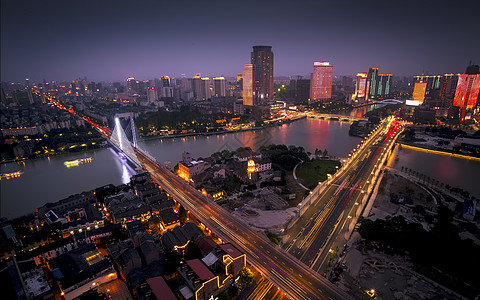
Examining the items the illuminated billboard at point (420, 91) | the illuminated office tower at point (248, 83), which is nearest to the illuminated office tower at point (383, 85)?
the illuminated billboard at point (420, 91)

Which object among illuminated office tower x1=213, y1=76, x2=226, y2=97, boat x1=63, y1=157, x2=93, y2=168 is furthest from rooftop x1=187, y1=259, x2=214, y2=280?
illuminated office tower x1=213, y1=76, x2=226, y2=97

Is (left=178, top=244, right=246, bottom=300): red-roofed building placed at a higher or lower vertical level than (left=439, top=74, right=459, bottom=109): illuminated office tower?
lower

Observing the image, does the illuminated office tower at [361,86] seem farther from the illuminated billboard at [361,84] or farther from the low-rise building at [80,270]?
the low-rise building at [80,270]

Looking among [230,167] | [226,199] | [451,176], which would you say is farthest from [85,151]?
[451,176]

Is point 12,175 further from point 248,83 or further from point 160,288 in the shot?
point 248,83

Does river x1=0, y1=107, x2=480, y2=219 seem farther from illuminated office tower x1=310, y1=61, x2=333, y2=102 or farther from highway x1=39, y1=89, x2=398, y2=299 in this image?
illuminated office tower x1=310, y1=61, x2=333, y2=102
